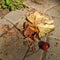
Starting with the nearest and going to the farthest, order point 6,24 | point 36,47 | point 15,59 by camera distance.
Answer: point 15,59, point 36,47, point 6,24

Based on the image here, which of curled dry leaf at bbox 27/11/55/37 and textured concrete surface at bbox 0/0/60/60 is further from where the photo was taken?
curled dry leaf at bbox 27/11/55/37

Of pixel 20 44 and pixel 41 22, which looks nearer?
pixel 20 44

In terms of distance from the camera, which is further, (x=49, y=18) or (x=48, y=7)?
(x=48, y=7)

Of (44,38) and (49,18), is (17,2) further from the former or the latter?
(44,38)

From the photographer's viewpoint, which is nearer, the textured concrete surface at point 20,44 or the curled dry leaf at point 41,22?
the textured concrete surface at point 20,44

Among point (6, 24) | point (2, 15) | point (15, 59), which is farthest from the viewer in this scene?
point (2, 15)

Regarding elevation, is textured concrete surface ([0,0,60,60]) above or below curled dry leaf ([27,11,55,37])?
below

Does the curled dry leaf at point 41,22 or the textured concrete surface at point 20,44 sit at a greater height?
the curled dry leaf at point 41,22

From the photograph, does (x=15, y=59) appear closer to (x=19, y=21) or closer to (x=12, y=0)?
(x=19, y=21)

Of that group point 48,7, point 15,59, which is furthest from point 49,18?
point 15,59
